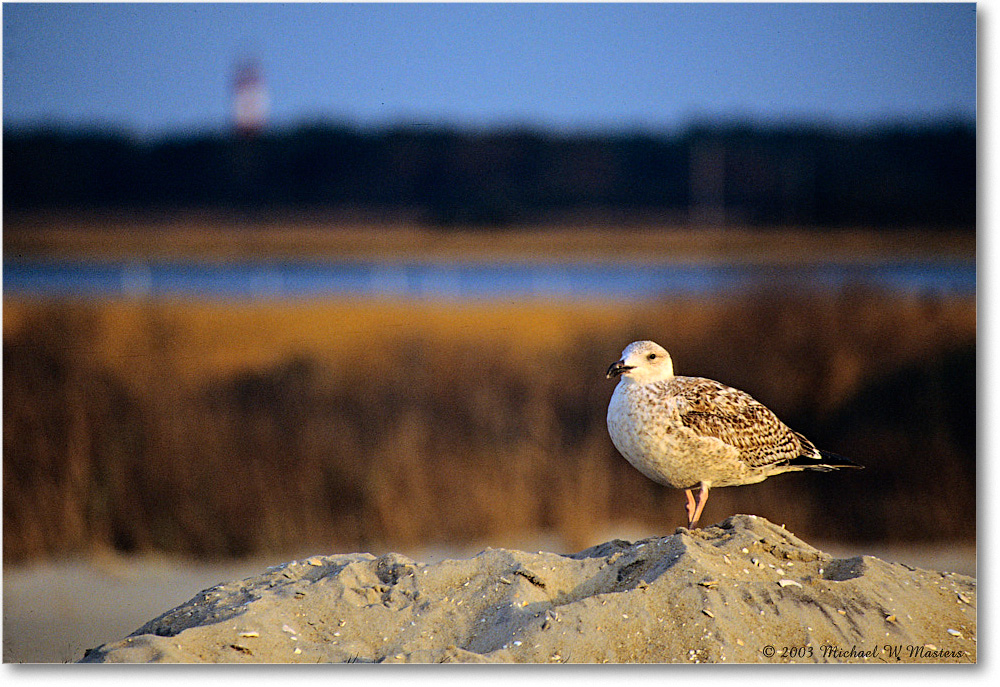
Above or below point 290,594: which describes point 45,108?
above

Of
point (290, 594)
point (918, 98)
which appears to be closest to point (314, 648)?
point (290, 594)

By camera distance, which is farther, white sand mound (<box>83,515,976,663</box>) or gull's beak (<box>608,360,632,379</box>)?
gull's beak (<box>608,360,632,379</box>)

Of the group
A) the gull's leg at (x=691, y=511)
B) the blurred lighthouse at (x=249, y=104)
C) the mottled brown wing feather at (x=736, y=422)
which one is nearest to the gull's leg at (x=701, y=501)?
the gull's leg at (x=691, y=511)

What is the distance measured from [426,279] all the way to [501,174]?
25.2 inches

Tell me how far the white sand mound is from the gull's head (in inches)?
21.5

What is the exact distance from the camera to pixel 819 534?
207 inches

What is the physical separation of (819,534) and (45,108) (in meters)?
4.15

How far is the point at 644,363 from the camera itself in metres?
3.53

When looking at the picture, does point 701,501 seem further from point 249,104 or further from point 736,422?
point 249,104

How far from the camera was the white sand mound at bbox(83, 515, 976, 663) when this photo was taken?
332 cm

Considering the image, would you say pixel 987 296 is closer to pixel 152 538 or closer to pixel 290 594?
pixel 290 594

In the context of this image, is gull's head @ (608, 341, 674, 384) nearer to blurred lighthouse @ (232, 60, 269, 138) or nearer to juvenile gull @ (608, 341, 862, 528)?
juvenile gull @ (608, 341, 862, 528)

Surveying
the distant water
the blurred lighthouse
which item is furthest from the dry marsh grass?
the blurred lighthouse

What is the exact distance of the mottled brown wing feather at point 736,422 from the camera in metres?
3.53
